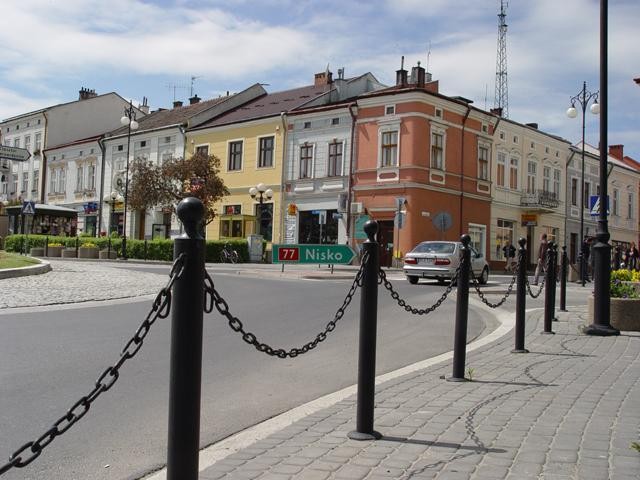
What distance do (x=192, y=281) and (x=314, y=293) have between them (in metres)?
13.8

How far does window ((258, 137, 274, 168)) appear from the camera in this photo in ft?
136

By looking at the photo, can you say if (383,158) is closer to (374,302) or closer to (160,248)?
(160,248)

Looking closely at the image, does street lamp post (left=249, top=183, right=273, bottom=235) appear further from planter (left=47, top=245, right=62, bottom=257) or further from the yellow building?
planter (left=47, top=245, right=62, bottom=257)

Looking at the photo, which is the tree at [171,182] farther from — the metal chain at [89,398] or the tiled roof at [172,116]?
the metal chain at [89,398]

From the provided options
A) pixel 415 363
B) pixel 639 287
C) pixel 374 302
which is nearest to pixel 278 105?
pixel 639 287

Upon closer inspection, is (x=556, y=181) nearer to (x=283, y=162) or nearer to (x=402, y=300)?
(x=283, y=162)

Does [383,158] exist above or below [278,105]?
below

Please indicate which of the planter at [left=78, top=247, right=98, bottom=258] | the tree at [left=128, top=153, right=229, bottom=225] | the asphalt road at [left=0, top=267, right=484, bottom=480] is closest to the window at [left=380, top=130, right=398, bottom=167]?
the tree at [left=128, top=153, right=229, bottom=225]

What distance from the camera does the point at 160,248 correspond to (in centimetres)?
3675

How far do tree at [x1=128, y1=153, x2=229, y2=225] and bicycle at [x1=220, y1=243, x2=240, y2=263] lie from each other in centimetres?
326

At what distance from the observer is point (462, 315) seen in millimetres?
6254

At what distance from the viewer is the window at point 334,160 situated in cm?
3831

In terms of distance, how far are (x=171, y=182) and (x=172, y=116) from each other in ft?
41.5

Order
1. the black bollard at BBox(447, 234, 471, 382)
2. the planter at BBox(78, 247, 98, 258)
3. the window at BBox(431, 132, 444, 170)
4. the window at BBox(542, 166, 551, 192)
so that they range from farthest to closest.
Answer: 1. the window at BBox(542, 166, 551, 192)
2. the planter at BBox(78, 247, 98, 258)
3. the window at BBox(431, 132, 444, 170)
4. the black bollard at BBox(447, 234, 471, 382)
